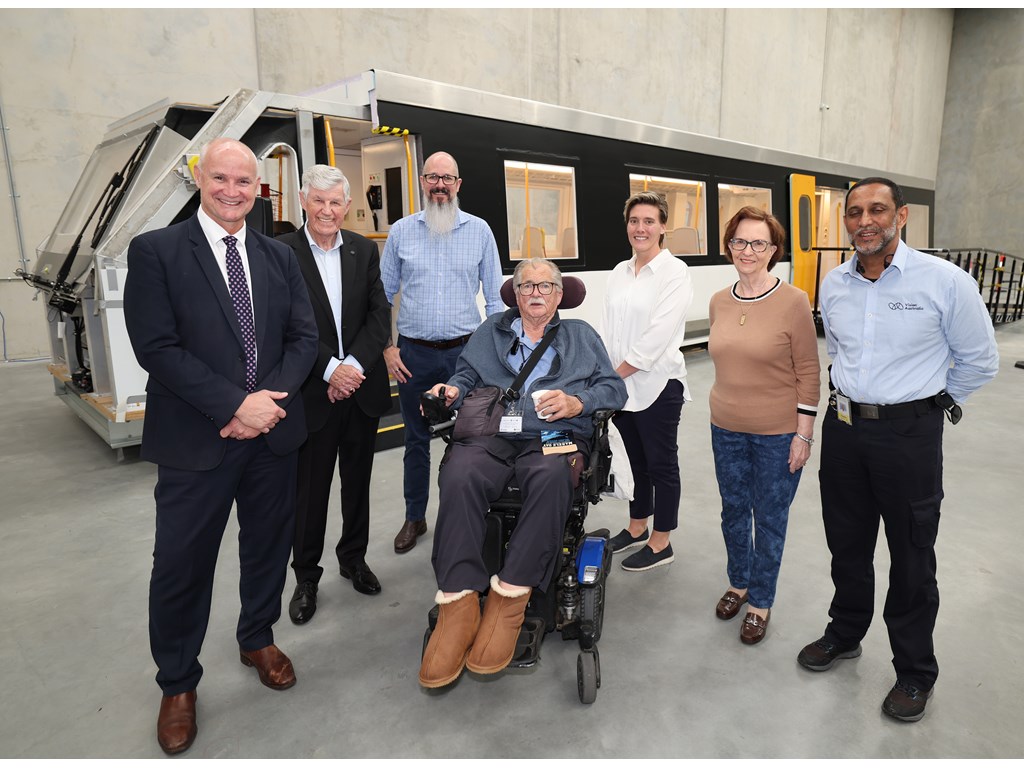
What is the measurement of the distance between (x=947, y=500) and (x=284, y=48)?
8403 millimetres

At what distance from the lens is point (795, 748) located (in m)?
1.91

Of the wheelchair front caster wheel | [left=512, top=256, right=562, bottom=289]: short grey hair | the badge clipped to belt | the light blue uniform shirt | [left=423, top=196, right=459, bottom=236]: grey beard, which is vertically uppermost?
[left=423, top=196, right=459, bottom=236]: grey beard

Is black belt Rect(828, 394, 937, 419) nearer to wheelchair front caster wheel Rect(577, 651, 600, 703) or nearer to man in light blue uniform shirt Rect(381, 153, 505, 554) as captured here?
wheelchair front caster wheel Rect(577, 651, 600, 703)

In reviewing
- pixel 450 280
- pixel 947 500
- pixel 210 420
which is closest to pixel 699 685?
pixel 210 420

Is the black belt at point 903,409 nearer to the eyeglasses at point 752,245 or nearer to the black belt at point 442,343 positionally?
the eyeglasses at point 752,245

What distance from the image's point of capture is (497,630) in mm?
2070

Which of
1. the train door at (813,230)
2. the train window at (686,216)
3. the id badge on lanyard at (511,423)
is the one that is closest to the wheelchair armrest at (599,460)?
the id badge on lanyard at (511,423)

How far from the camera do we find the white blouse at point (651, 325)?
280 centimetres

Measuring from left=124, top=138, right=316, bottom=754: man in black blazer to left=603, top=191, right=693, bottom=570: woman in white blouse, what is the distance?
142 centimetres

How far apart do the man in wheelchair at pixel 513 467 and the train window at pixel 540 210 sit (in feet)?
9.23

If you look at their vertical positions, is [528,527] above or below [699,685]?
above

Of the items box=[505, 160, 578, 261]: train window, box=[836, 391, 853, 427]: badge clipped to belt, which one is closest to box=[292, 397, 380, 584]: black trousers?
box=[836, 391, 853, 427]: badge clipped to belt

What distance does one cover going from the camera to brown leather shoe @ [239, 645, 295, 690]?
7.20 ft

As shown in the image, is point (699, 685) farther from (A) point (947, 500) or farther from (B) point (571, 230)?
(B) point (571, 230)
